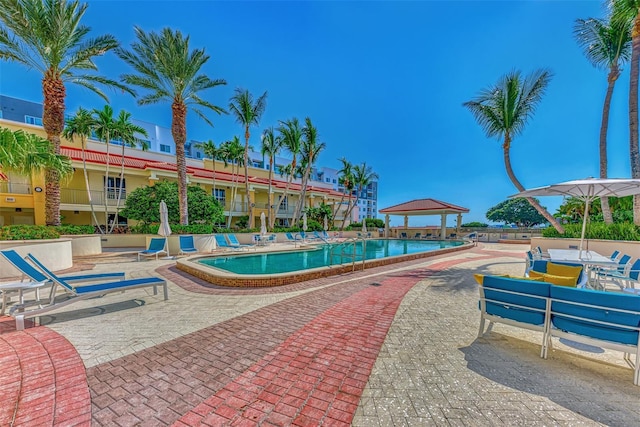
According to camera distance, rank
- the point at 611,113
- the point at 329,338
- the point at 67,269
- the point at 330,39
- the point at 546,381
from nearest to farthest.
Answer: the point at 546,381 < the point at 329,338 < the point at 67,269 < the point at 611,113 < the point at 330,39

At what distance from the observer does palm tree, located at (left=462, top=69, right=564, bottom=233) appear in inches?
497

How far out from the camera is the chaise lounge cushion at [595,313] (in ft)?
8.83

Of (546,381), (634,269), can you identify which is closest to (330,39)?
(634,269)

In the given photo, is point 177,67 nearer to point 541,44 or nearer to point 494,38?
point 494,38

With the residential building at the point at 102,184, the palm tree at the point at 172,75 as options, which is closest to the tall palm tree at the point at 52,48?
the palm tree at the point at 172,75

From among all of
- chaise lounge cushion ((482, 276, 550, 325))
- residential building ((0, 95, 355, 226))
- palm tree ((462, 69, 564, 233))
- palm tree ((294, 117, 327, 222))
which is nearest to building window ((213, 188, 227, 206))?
residential building ((0, 95, 355, 226))

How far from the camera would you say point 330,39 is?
629 inches

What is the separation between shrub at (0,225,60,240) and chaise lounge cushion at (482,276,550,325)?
15430 mm

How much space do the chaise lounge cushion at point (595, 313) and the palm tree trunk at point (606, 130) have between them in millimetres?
13037

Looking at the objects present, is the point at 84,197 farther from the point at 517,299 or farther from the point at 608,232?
the point at 608,232

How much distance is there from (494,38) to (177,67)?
17.6 metres

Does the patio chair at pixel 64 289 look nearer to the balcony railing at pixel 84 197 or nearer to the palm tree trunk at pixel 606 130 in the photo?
the palm tree trunk at pixel 606 130

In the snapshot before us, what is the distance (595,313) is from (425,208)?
23700 mm

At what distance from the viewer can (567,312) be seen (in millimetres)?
3062
